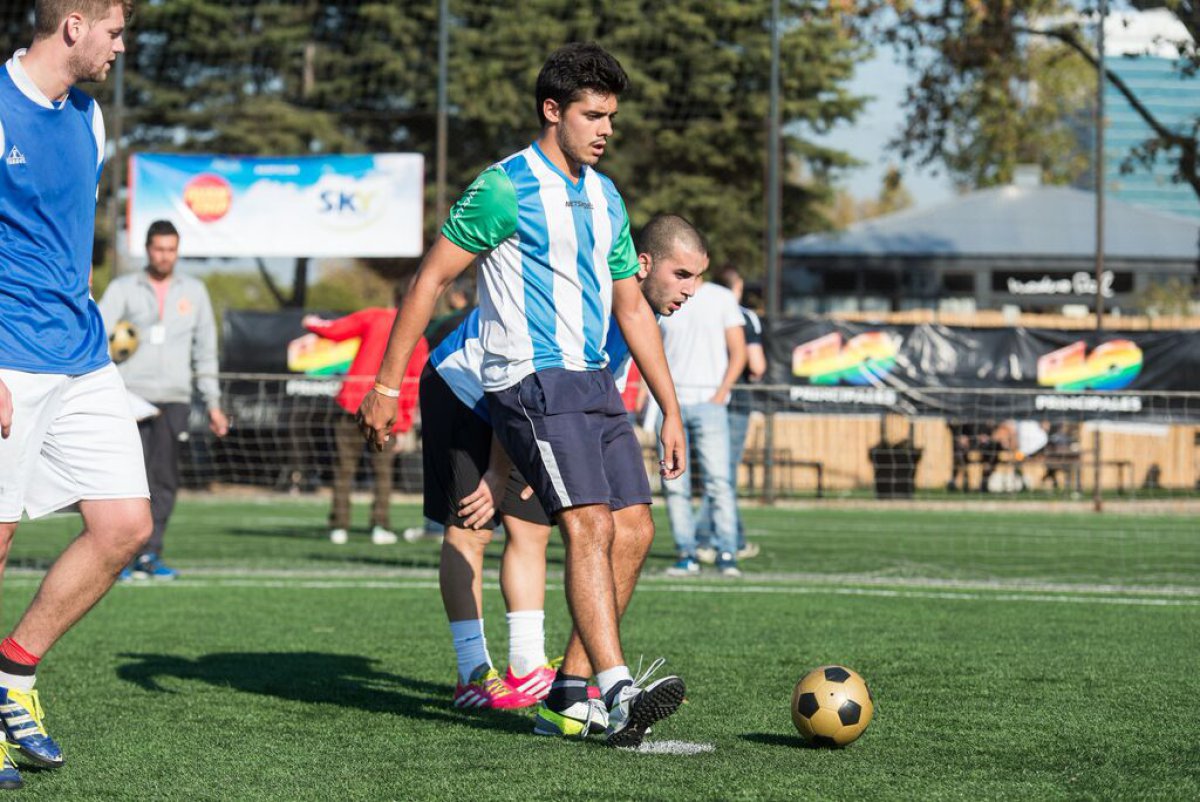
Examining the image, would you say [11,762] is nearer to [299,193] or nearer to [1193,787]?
[1193,787]

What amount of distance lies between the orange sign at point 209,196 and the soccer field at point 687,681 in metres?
10.2

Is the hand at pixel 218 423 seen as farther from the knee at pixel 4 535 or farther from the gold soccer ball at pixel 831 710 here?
the gold soccer ball at pixel 831 710

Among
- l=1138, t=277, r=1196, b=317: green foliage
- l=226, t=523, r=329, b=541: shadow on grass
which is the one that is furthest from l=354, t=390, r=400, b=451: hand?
l=1138, t=277, r=1196, b=317: green foliage

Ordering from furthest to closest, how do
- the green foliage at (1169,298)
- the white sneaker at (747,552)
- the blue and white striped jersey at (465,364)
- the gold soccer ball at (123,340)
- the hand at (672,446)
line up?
the green foliage at (1169,298) → the white sneaker at (747,552) → the gold soccer ball at (123,340) → the blue and white striped jersey at (465,364) → the hand at (672,446)

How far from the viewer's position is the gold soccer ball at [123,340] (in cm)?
1041

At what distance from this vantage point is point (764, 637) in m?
7.57

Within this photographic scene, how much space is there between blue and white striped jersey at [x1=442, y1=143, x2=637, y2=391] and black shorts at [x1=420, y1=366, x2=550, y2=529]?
62 centimetres

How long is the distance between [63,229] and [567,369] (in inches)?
60.8

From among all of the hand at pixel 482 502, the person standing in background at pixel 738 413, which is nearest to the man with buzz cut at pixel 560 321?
the hand at pixel 482 502

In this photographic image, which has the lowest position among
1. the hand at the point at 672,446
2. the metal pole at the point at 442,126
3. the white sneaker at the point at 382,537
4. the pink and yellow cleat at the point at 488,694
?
the white sneaker at the point at 382,537

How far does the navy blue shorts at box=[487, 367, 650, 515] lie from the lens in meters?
4.86

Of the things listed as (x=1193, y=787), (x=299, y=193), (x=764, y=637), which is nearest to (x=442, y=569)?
(x=764, y=637)

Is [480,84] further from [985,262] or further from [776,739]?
[776,739]

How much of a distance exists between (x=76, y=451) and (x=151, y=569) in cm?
621
